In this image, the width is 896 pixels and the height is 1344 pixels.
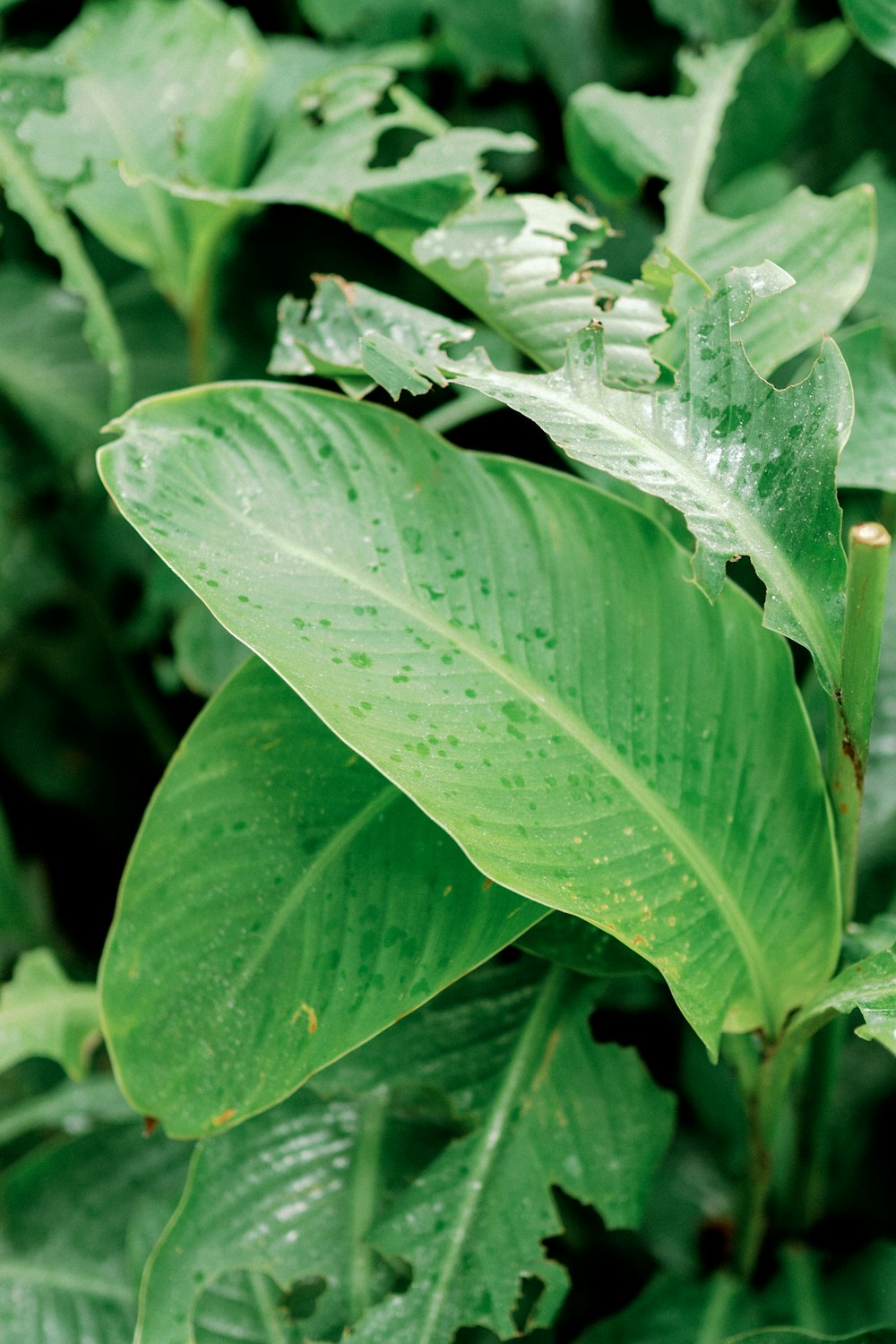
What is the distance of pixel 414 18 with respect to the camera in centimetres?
116

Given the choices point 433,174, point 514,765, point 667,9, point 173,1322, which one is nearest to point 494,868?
point 514,765

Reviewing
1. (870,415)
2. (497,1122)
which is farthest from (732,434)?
(497,1122)

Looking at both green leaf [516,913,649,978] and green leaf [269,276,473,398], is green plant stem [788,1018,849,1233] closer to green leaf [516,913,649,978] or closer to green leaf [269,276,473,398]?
green leaf [516,913,649,978]

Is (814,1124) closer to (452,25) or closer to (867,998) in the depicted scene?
(867,998)

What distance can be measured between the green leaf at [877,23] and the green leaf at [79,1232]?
1.05 m

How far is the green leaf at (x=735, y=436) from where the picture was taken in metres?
0.54

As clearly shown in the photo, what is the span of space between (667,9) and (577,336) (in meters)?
0.77

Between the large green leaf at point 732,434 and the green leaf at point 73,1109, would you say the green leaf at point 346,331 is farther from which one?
the green leaf at point 73,1109

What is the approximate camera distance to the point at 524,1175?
2.29 ft

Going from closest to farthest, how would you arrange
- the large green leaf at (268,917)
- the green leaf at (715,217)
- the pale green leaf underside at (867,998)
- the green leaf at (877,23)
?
the pale green leaf underside at (867,998)
the large green leaf at (268,917)
the green leaf at (715,217)
the green leaf at (877,23)

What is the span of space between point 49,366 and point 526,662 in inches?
32.6

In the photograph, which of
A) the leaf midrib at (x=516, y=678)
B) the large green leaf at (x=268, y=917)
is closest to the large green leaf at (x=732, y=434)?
the leaf midrib at (x=516, y=678)

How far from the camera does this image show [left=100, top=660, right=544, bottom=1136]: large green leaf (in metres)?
0.60

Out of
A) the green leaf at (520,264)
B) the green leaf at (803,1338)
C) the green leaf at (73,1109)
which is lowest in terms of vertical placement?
the green leaf at (73,1109)
